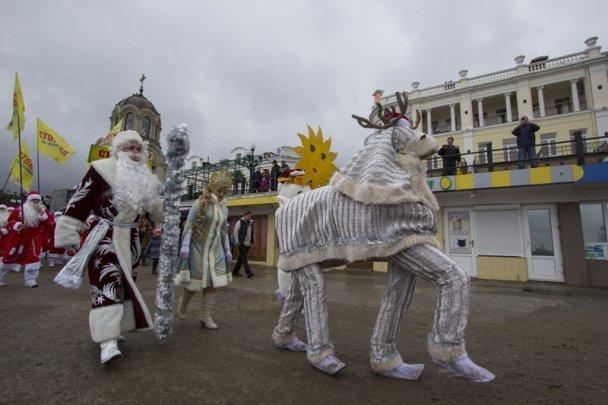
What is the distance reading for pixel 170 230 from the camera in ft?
10.1

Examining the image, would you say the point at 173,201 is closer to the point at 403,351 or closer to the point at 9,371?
the point at 9,371

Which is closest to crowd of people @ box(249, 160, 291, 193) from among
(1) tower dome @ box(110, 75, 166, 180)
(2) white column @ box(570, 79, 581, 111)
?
Result: (1) tower dome @ box(110, 75, 166, 180)

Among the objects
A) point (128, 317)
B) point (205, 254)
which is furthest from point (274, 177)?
point (128, 317)

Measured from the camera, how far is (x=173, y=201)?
310 cm

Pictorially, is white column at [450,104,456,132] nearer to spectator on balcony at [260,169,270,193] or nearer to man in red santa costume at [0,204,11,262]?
spectator on balcony at [260,169,270,193]

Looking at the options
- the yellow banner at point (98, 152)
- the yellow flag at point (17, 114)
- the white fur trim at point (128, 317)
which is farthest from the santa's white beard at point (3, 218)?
the white fur trim at point (128, 317)

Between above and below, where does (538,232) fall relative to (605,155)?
below

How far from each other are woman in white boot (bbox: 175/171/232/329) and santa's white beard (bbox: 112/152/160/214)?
63 cm

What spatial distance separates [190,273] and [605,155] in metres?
12.0

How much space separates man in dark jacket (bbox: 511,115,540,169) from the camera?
10000 millimetres

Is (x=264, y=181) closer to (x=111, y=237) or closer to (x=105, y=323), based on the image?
(x=111, y=237)

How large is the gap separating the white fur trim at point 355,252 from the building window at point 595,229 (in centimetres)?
1119

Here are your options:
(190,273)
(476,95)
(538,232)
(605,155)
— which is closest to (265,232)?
(538,232)

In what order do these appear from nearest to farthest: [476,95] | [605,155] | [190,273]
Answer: [190,273] < [605,155] < [476,95]
